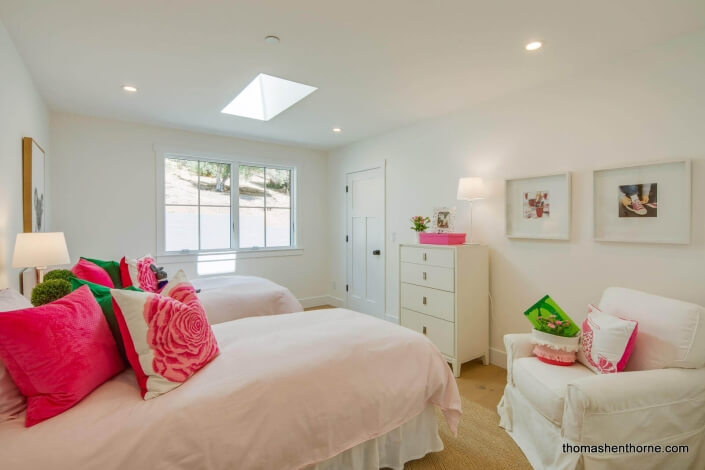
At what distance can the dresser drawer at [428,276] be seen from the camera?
9.74ft

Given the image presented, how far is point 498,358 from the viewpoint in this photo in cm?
312

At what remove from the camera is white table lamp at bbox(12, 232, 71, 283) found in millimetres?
1949

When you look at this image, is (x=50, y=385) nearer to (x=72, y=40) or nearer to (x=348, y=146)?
(x=72, y=40)

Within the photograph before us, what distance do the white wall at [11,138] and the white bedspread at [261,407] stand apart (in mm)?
1433

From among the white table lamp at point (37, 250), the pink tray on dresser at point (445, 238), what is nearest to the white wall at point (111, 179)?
the white table lamp at point (37, 250)

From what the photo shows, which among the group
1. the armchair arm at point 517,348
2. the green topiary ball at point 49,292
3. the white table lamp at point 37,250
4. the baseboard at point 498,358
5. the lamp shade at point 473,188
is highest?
the lamp shade at point 473,188

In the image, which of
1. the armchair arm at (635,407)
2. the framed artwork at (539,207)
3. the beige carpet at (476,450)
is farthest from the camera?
the framed artwork at (539,207)

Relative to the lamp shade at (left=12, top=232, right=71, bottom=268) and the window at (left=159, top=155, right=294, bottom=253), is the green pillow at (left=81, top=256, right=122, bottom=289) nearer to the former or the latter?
the lamp shade at (left=12, top=232, right=71, bottom=268)

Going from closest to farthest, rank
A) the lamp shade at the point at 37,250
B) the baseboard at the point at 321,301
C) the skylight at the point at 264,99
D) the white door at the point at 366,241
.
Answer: the lamp shade at the point at 37,250 < the skylight at the point at 264,99 < the white door at the point at 366,241 < the baseboard at the point at 321,301

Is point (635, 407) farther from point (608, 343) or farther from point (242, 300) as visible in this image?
point (242, 300)

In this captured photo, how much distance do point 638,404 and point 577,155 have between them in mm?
1775

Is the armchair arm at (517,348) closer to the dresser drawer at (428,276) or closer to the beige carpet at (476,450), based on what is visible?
the beige carpet at (476,450)

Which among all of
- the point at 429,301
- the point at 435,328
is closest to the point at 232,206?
the point at 429,301

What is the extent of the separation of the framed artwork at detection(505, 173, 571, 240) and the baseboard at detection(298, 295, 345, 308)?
2922mm
